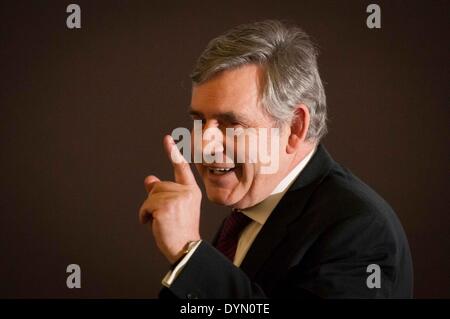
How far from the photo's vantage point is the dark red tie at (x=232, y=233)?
1331mm

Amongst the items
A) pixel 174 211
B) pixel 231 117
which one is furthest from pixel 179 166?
pixel 231 117

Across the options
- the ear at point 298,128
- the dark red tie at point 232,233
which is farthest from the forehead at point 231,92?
the dark red tie at point 232,233

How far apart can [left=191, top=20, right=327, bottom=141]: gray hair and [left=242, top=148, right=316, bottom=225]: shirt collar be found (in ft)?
0.24

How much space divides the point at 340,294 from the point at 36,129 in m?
1.87

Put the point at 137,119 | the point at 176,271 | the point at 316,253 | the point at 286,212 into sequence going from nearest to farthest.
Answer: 1. the point at 176,271
2. the point at 316,253
3. the point at 286,212
4. the point at 137,119

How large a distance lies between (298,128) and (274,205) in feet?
0.55

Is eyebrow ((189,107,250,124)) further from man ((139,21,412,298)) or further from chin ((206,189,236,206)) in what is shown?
chin ((206,189,236,206))

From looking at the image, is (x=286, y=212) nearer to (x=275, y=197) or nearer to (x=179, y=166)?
(x=275, y=197)

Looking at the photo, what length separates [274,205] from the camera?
1.29 metres

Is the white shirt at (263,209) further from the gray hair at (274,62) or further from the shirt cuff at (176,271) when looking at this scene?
the shirt cuff at (176,271)

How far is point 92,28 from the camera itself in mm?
2445

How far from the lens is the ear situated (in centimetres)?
128

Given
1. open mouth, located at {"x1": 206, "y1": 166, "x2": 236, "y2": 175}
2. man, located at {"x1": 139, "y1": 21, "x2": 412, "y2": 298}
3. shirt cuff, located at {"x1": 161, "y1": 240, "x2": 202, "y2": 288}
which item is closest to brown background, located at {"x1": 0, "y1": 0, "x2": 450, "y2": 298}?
man, located at {"x1": 139, "y1": 21, "x2": 412, "y2": 298}
